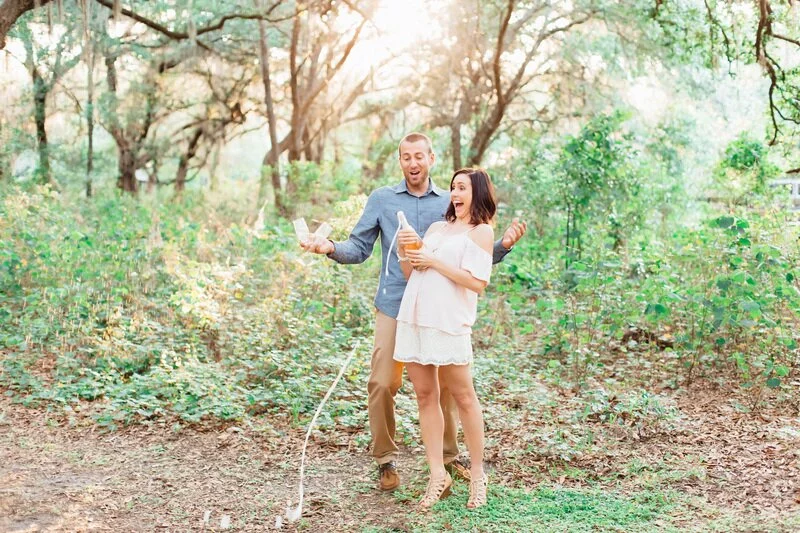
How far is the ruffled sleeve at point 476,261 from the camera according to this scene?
382cm

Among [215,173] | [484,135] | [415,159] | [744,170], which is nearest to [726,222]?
[415,159]

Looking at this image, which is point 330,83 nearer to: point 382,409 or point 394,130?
point 394,130

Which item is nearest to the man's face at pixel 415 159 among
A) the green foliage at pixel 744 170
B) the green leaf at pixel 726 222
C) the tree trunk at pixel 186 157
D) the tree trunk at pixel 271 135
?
the green leaf at pixel 726 222

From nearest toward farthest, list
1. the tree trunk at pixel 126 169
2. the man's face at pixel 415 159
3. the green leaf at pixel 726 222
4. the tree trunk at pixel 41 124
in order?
1. the man's face at pixel 415 159
2. the green leaf at pixel 726 222
3. the tree trunk at pixel 41 124
4. the tree trunk at pixel 126 169

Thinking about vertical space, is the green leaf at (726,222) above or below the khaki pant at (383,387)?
above

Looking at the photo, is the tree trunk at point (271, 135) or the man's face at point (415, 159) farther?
the tree trunk at point (271, 135)

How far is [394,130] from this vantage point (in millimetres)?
18641

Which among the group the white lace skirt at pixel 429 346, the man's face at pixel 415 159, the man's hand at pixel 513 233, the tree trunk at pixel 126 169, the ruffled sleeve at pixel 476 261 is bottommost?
the white lace skirt at pixel 429 346

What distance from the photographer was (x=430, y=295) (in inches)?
152

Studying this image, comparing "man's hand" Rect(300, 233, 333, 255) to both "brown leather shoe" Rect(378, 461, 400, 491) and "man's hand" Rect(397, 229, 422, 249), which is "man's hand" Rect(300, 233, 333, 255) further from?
"brown leather shoe" Rect(378, 461, 400, 491)

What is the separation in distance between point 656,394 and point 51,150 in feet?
47.7

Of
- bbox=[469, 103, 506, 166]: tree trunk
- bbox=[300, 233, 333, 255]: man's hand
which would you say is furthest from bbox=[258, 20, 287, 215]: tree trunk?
bbox=[300, 233, 333, 255]: man's hand

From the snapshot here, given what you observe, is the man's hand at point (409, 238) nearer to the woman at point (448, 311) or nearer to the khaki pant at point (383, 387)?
the woman at point (448, 311)

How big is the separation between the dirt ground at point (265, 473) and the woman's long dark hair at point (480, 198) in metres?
1.52
